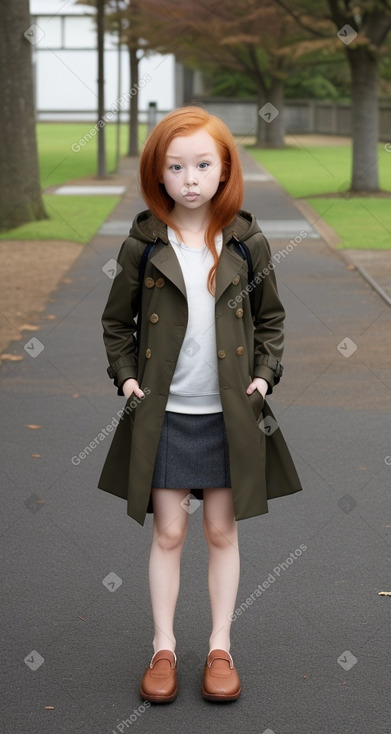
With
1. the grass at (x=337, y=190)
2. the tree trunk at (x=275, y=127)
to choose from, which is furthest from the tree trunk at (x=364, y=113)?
the tree trunk at (x=275, y=127)

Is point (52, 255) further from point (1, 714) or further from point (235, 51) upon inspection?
point (235, 51)

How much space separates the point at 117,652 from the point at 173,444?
89cm

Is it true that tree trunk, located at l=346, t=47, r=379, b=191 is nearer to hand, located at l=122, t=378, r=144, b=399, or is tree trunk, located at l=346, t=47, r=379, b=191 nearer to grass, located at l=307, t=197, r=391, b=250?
grass, located at l=307, t=197, r=391, b=250

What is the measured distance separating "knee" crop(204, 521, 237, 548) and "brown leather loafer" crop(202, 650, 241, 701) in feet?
1.11

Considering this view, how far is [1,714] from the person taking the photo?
3664mm

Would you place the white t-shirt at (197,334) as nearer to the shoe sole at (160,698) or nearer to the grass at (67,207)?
the shoe sole at (160,698)

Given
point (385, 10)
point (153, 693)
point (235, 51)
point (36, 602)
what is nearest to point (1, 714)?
point (153, 693)

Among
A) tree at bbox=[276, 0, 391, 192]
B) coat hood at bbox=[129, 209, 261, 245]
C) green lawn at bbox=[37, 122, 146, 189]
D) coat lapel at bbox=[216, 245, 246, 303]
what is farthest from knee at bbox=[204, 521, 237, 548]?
green lawn at bbox=[37, 122, 146, 189]

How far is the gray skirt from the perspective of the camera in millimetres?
3664

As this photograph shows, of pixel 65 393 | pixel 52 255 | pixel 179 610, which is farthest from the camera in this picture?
pixel 52 255

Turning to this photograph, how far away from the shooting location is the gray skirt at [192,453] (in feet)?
12.0

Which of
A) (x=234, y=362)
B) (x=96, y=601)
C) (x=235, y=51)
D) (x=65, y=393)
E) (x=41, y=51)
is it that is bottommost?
(x=41, y=51)

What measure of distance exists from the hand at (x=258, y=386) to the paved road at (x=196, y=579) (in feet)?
3.10

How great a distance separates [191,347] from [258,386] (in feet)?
0.76
